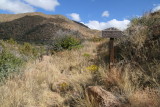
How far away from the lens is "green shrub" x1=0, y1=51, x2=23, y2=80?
5.01 meters

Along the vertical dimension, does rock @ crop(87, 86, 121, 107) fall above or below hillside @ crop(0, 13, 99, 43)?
below

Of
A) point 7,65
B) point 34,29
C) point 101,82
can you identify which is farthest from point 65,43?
point 34,29

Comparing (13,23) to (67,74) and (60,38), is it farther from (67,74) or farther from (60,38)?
(67,74)

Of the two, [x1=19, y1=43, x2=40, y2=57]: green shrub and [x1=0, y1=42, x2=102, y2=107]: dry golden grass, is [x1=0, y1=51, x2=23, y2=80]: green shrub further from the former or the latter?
[x1=19, y1=43, x2=40, y2=57]: green shrub

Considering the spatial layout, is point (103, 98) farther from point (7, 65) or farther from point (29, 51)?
point (29, 51)

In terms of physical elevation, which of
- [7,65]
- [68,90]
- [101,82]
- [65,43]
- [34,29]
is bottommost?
[68,90]

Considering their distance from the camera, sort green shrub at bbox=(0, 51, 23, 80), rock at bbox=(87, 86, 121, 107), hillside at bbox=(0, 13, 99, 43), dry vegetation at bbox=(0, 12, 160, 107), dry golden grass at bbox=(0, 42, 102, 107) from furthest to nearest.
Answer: hillside at bbox=(0, 13, 99, 43) → green shrub at bbox=(0, 51, 23, 80) → dry golden grass at bbox=(0, 42, 102, 107) → dry vegetation at bbox=(0, 12, 160, 107) → rock at bbox=(87, 86, 121, 107)

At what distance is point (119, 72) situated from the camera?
4477 mm

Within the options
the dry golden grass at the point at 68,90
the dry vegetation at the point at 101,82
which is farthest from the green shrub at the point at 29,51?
the dry golden grass at the point at 68,90

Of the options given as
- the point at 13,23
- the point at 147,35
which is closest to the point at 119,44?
the point at 147,35

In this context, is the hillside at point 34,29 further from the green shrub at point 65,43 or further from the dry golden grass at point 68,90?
the dry golden grass at point 68,90

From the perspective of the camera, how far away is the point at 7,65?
520 centimetres

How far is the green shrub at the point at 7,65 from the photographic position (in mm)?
5008

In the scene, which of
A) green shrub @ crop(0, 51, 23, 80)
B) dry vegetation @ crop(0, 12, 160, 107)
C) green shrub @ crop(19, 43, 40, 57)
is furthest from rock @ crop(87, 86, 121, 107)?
green shrub @ crop(19, 43, 40, 57)
